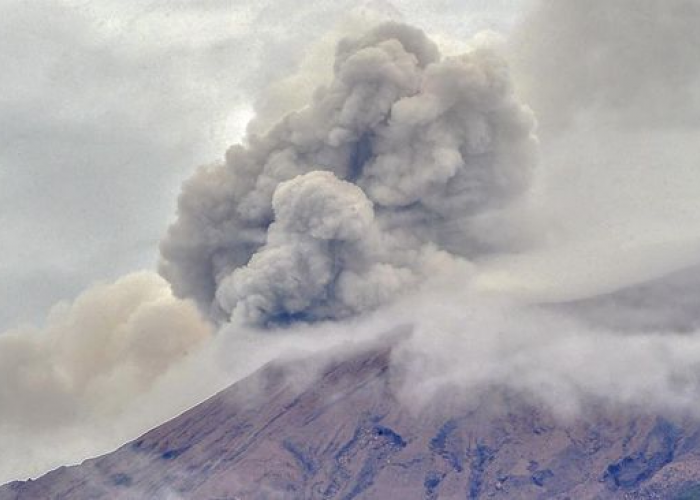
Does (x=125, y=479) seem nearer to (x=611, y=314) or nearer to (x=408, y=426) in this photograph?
(x=408, y=426)

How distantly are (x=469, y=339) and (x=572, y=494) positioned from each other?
16.3 m

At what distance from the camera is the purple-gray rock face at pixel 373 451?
129125mm

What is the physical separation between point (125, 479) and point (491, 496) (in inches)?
857

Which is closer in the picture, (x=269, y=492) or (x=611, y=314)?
(x=269, y=492)

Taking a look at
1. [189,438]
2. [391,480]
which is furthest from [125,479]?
[391,480]

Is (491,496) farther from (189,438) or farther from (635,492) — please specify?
(189,438)

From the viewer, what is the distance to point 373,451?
133 metres

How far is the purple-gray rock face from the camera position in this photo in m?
129

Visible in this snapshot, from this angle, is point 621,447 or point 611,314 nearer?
point 621,447

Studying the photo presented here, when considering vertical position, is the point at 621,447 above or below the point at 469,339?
below

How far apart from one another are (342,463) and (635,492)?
662 inches

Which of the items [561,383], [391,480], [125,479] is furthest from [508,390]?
[125,479]

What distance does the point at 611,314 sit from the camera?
143375 millimetres

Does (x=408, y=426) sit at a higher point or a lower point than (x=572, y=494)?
higher
